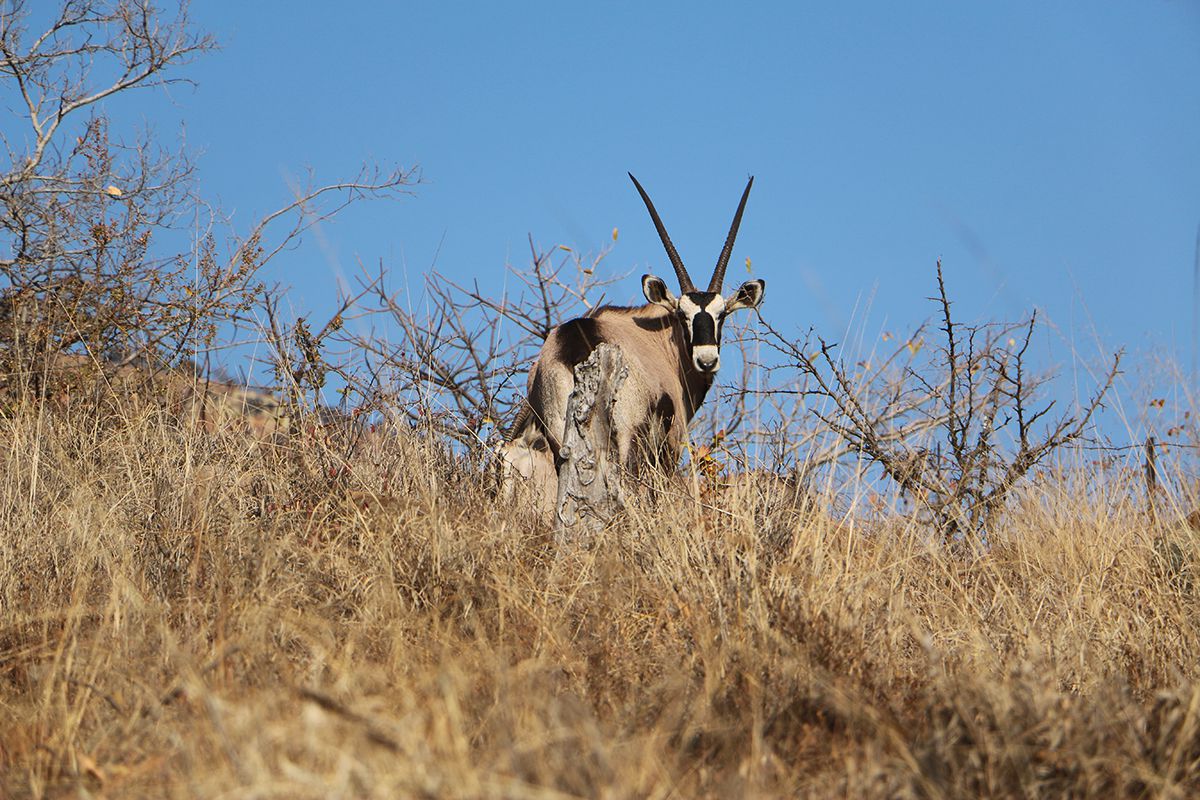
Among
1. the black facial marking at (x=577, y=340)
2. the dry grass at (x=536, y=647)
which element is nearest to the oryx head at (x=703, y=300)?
the black facial marking at (x=577, y=340)

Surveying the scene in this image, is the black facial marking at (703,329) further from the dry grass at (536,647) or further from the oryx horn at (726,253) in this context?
the dry grass at (536,647)

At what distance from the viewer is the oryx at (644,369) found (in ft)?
23.8

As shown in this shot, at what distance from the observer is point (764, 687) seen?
3.24m

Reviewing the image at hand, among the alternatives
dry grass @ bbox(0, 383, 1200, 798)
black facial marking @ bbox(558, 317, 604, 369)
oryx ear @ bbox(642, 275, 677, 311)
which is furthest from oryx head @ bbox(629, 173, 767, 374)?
dry grass @ bbox(0, 383, 1200, 798)

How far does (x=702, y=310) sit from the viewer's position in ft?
29.0

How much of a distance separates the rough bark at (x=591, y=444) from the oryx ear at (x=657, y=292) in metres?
3.40

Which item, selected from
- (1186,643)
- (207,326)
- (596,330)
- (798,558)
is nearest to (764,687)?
(798,558)

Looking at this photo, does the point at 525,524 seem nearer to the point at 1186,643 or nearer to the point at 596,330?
the point at 596,330

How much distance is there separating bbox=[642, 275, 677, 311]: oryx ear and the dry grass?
305 cm

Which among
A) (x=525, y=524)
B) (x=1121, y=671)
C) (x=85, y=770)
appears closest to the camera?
(x=85, y=770)

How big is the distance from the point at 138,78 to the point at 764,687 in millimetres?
14250

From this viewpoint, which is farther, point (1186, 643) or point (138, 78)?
point (138, 78)

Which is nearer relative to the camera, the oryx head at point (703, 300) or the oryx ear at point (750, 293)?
the oryx head at point (703, 300)

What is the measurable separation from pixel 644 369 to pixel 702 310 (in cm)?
133
